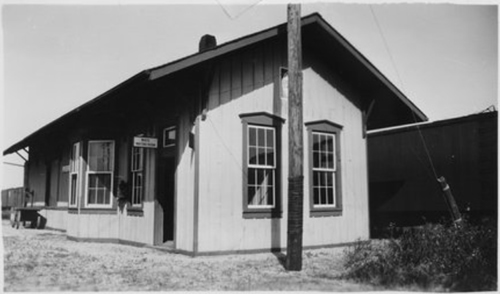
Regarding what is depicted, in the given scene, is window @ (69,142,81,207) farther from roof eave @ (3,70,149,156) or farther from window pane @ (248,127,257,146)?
window pane @ (248,127,257,146)

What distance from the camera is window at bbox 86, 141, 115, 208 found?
12555 mm

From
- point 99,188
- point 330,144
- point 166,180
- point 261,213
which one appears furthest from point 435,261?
point 99,188

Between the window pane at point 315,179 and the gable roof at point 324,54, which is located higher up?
the gable roof at point 324,54

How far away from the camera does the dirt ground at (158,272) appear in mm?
6641

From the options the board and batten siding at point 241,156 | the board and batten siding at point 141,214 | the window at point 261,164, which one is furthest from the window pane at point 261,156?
the board and batten siding at point 141,214

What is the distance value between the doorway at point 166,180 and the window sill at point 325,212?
3259 mm

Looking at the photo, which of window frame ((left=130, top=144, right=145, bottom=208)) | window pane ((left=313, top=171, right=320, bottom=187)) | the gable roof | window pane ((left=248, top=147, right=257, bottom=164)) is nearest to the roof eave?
the gable roof

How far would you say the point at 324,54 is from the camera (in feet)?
38.5

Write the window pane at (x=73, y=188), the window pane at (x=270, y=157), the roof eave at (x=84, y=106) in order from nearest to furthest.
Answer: the roof eave at (x=84, y=106), the window pane at (x=270, y=157), the window pane at (x=73, y=188)

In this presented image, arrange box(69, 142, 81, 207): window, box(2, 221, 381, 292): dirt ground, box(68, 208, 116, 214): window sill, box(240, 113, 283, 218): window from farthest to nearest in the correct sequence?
box(69, 142, 81, 207): window, box(68, 208, 116, 214): window sill, box(240, 113, 283, 218): window, box(2, 221, 381, 292): dirt ground

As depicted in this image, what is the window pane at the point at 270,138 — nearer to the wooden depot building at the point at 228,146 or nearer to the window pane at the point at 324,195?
the wooden depot building at the point at 228,146

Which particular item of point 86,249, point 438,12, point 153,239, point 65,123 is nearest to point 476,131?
point 438,12

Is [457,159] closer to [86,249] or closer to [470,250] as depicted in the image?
[470,250]

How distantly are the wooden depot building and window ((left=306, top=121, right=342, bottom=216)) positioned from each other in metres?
0.03
